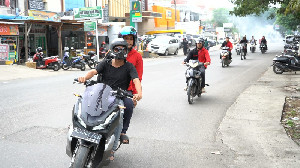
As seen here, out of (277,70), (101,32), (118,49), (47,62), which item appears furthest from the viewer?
(101,32)

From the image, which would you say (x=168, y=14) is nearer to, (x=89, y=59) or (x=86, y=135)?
(x=89, y=59)

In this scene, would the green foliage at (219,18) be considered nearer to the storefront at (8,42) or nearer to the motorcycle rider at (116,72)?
the storefront at (8,42)

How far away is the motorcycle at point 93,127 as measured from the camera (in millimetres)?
Result: 3670

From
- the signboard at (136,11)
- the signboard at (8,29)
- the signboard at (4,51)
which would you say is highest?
the signboard at (136,11)

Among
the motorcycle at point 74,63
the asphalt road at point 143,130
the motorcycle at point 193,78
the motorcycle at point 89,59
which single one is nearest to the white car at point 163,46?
the motorcycle at point 89,59

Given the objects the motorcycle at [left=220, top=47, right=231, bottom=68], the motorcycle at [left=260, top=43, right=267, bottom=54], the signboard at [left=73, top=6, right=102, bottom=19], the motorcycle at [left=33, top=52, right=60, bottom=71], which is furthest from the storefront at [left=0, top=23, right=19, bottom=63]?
the motorcycle at [left=260, top=43, right=267, bottom=54]

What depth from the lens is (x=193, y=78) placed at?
31.2ft

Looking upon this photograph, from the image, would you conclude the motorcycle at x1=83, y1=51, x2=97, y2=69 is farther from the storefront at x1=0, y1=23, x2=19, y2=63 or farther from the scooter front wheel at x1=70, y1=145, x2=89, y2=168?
the scooter front wheel at x1=70, y1=145, x2=89, y2=168

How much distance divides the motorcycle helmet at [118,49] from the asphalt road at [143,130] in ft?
4.64

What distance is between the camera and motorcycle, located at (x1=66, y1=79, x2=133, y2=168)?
12.0 feet

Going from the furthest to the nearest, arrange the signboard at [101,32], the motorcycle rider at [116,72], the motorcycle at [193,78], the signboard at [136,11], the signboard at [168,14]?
the signboard at [168,14]
the signboard at [101,32]
the signboard at [136,11]
the motorcycle at [193,78]
the motorcycle rider at [116,72]

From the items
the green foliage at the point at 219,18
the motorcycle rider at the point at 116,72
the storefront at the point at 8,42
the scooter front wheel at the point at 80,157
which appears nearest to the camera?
the scooter front wheel at the point at 80,157

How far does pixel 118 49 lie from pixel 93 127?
125 centimetres

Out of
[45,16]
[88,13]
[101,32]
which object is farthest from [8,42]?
[101,32]
